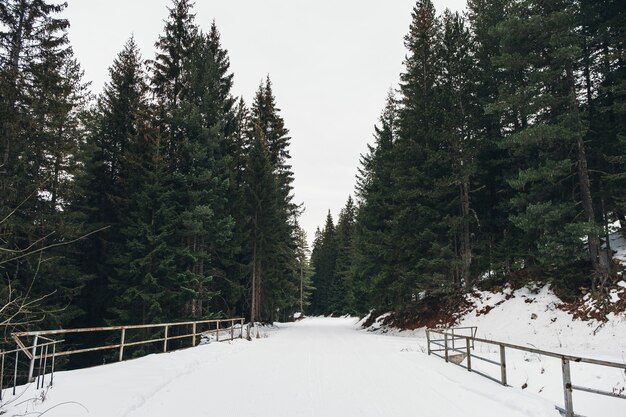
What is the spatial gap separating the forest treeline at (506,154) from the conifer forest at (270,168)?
126 millimetres

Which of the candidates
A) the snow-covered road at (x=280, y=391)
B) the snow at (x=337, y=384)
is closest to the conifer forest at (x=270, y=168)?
the snow at (x=337, y=384)

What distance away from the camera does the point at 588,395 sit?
9305 mm

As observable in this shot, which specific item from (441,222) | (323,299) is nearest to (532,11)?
(441,222)

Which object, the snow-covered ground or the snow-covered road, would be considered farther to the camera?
the snow-covered ground

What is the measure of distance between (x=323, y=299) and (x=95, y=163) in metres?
66.9

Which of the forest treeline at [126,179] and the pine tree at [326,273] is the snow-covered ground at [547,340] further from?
the pine tree at [326,273]

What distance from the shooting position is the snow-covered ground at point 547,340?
9.28 m

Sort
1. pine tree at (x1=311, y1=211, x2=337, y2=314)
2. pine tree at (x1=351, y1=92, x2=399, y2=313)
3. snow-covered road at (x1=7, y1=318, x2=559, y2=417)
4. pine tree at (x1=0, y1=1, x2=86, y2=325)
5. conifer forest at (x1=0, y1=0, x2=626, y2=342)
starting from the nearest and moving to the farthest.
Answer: snow-covered road at (x1=7, y1=318, x2=559, y2=417), pine tree at (x1=0, y1=1, x2=86, y2=325), conifer forest at (x1=0, y1=0, x2=626, y2=342), pine tree at (x1=351, y1=92, x2=399, y2=313), pine tree at (x1=311, y1=211, x2=337, y2=314)

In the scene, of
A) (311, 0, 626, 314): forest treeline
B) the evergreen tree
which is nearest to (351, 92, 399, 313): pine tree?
(311, 0, 626, 314): forest treeline

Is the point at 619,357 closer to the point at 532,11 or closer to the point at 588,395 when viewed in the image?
the point at 588,395

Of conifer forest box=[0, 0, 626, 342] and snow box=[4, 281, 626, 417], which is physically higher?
conifer forest box=[0, 0, 626, 342]

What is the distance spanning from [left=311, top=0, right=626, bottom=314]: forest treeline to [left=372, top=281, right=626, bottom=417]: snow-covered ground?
1524mm

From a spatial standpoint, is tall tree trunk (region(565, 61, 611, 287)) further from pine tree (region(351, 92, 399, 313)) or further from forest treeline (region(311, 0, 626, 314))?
pine tree (region(351, 92, 399, 313))

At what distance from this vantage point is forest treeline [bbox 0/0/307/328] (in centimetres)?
1658
